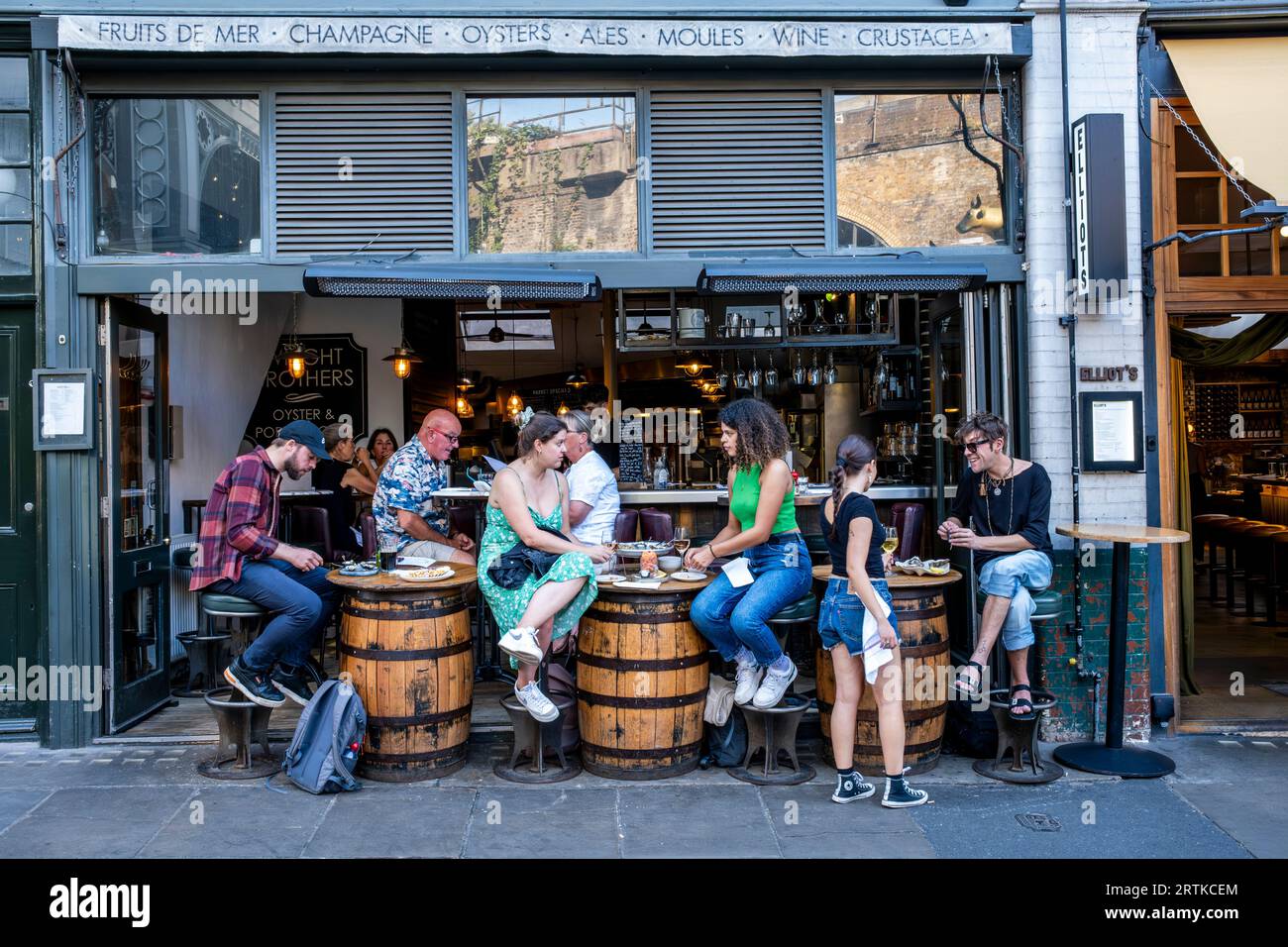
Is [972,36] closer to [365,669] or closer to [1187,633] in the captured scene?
[1187,633]

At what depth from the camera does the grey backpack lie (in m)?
4.73

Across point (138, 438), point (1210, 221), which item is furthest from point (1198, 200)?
point (138, 438)

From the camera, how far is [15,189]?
566cm

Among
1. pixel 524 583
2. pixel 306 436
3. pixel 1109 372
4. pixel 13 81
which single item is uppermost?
pixel 13 81

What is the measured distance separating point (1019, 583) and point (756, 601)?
4.68ft

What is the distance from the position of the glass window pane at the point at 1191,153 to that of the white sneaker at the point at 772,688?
392 cm

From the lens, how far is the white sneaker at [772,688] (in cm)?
493

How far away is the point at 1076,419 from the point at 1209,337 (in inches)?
71.2

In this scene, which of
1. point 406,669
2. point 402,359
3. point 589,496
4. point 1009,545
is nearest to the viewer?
point 406,669

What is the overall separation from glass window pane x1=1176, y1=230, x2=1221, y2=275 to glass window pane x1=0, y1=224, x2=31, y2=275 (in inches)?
267

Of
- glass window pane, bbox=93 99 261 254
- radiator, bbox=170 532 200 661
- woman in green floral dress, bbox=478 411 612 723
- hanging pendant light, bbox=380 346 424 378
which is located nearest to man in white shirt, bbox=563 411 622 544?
woman in green floral dress, bbox=478 411 612 723

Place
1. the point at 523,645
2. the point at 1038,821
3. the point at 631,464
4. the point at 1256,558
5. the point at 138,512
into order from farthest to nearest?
the point at 1256,558 → the point at 631,464 → the point at 138,512 → the point at 523,645 → the point at 1038,821

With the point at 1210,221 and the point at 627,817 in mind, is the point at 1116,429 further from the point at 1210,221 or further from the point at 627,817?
the point at 627,817

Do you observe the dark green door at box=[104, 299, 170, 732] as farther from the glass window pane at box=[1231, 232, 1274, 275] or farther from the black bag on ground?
the glass window pane at box=[1231, 232, 1274, 275]
